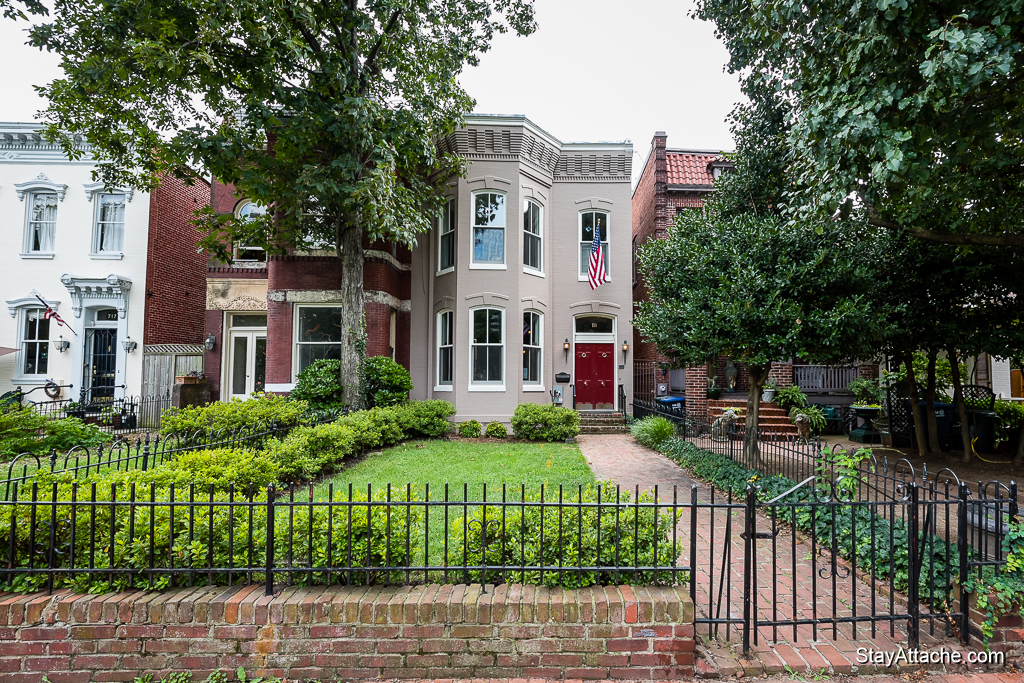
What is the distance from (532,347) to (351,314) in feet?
17.7

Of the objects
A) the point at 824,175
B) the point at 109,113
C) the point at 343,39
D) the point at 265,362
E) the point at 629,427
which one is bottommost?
the point at 629,427

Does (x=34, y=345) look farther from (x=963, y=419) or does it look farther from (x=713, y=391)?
(x=963, y=419)

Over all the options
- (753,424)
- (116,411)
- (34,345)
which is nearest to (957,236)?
(753,424)

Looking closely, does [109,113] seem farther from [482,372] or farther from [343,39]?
[482,372]

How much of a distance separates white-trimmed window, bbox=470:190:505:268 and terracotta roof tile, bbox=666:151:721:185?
21.7ft

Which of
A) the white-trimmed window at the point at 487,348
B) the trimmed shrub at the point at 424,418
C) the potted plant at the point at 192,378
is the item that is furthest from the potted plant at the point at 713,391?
the potted plant at the point at 192,378

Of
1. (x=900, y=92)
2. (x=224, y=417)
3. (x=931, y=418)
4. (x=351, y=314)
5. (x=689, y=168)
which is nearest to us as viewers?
(x=900, y=92)

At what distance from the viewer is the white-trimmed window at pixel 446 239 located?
14.2 metres

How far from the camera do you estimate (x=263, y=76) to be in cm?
985

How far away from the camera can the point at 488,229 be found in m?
13.8

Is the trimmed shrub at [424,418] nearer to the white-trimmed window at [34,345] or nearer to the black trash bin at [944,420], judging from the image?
the black trash bin at [944,420]

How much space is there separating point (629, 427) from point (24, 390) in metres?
18.3

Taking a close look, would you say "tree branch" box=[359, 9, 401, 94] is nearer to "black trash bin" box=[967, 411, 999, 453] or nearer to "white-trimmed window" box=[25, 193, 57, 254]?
"white-trimmed window" box=[25, 193, 57, 254]

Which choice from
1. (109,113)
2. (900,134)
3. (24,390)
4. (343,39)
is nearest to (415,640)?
(900,134)
